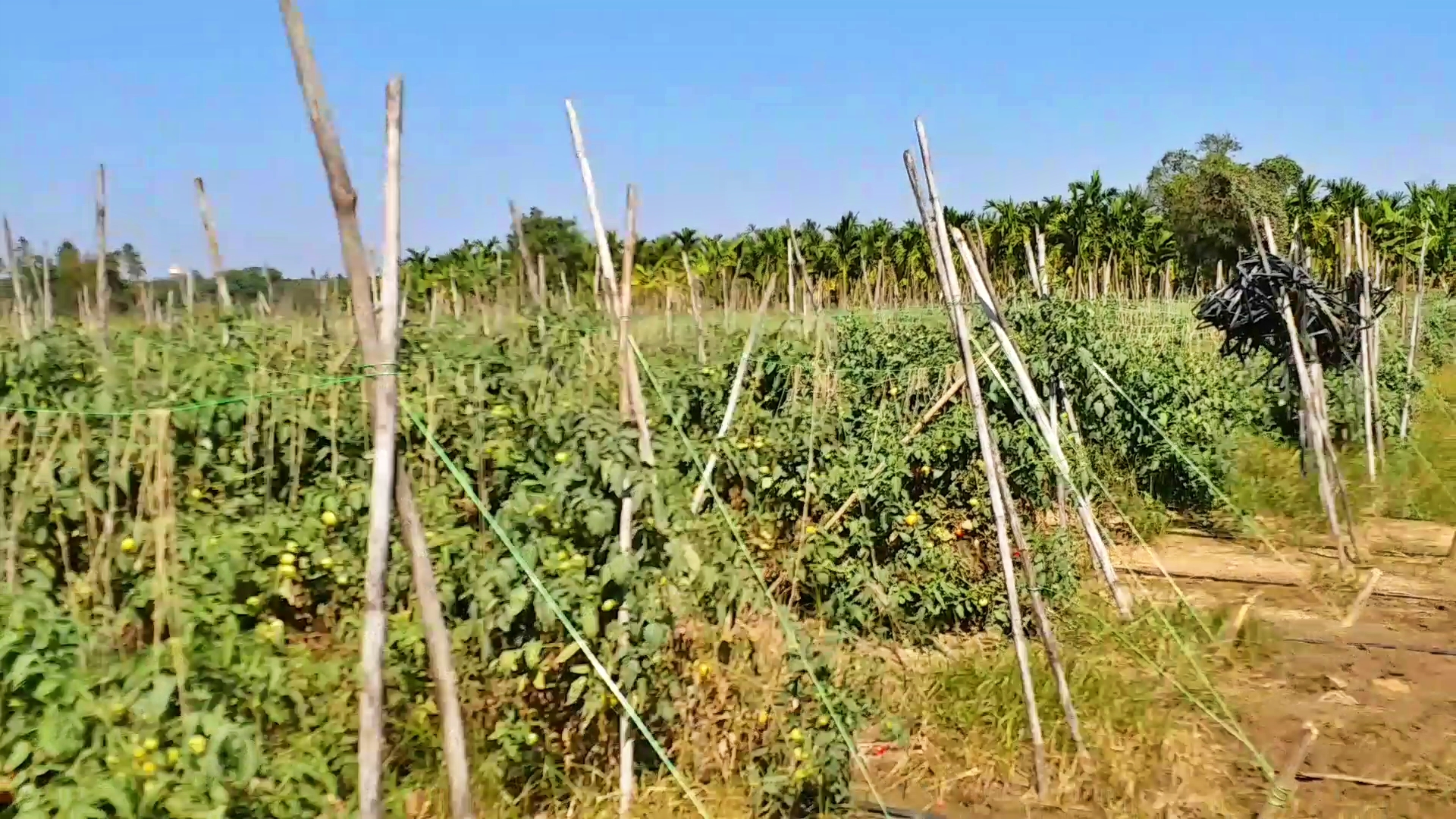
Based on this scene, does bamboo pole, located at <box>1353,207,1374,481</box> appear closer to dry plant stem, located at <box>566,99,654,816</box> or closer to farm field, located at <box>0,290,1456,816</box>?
farm field, located at <box>0,290,1456,816</box>

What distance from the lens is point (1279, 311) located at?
6184 mm

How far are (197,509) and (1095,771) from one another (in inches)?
109

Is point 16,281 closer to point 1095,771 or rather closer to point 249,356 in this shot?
point 249,356

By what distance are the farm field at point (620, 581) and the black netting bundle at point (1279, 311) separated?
0.20 feet

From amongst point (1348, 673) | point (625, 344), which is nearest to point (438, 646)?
point (625, 344)

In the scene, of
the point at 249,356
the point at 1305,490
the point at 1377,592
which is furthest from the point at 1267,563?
the point at 249,356

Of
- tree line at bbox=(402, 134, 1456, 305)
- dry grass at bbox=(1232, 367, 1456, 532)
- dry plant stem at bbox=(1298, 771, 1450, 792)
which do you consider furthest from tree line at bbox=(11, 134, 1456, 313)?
dry plant stem at bbox=(1298, 771, 1450, 792)

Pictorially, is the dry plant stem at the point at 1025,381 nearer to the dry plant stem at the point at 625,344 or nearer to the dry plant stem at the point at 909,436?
the dry plant stem at the point at 909,436

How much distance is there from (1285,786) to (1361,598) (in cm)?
239

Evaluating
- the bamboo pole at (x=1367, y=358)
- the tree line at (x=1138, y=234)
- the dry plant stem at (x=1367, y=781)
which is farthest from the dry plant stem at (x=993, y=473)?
the tree line at (x=1138, y=234)

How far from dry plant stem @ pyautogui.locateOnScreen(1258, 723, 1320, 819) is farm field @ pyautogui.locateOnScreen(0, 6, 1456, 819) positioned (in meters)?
0.03

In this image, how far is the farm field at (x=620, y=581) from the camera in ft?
7.91

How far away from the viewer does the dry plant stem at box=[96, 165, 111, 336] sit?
482 cm

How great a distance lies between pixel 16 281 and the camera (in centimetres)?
561
